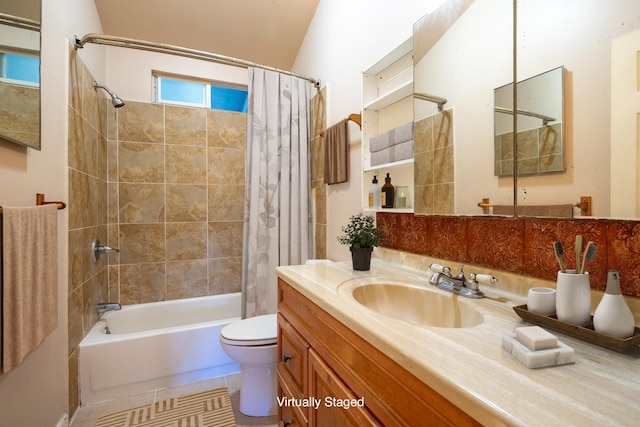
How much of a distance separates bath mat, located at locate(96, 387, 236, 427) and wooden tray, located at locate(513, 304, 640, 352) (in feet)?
5.35

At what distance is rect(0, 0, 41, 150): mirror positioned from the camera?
3.35 feet

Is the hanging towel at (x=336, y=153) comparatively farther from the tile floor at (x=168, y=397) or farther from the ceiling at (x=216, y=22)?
the tile floor at (x=168, y=397)

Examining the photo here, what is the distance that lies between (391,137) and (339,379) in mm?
1059

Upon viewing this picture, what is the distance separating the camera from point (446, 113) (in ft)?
3.75

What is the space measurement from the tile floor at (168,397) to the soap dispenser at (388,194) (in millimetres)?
1378

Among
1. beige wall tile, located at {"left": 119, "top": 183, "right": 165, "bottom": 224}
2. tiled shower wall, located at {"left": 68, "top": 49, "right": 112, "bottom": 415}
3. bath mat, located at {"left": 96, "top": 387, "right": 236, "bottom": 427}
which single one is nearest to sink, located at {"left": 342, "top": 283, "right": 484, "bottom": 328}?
bath mat, located at {"left": 96, "top": 387, "right": 236, "bottom": 427}

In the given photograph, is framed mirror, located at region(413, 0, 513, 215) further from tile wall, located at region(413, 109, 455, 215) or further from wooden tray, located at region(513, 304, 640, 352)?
wooden tray, located at region(513, 304, 640, 352)

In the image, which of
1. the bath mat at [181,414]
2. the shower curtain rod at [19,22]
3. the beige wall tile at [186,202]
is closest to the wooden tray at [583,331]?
the bath mat at [181,414]

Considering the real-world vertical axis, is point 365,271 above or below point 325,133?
below

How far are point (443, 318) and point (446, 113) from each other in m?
0.77

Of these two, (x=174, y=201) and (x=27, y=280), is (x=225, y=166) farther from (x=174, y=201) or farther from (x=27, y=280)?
(x=27, y=280)

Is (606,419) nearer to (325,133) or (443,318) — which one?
(443,318)

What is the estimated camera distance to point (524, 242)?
93 cm

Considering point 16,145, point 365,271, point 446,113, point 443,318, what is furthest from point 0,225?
point 446,113
